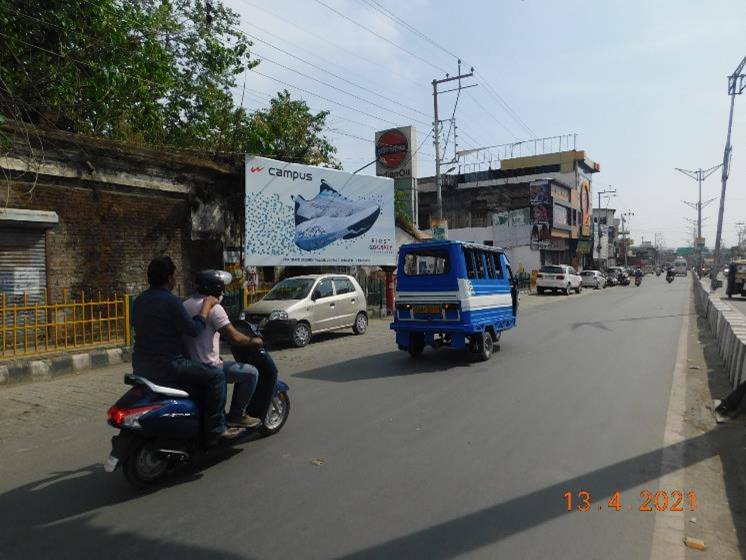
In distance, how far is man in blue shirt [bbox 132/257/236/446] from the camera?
433cm

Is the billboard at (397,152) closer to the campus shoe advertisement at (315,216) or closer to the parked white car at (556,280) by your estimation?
the campus shoe advertisement at (315,216)

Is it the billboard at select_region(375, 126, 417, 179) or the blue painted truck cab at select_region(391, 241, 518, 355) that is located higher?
the billboard at select_region(375, 126, 417, 179)

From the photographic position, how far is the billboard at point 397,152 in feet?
85.0

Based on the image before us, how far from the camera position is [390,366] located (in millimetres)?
9867

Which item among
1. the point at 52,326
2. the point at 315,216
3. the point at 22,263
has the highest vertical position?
the point at 315,216

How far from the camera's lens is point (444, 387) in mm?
8039

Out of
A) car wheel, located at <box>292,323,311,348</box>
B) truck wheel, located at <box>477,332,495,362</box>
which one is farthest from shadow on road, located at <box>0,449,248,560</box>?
car wheel, located at <box>292,323,311,348</box>

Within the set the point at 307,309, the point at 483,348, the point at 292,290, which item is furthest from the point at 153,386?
the point at 292,290

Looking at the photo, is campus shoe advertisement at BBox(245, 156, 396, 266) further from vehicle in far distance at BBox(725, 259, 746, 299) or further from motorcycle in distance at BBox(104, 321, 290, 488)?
vehicle in far distance at BBox(725, 259, 746, 299)

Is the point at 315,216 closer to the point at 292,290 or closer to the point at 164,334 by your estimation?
the point at 292,290

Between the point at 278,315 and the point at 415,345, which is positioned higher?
the point at 278,315

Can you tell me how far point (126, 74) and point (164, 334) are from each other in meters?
10.5

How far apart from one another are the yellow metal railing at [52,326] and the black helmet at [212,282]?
19.3 ft

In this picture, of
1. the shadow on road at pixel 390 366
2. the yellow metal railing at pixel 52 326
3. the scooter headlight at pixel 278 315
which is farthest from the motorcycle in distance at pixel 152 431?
the scooter headlight at pixel 278 315
